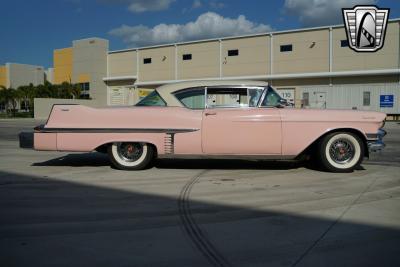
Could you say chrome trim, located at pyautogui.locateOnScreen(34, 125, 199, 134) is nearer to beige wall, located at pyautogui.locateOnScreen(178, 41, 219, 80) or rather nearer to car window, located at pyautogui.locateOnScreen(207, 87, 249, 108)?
car window, located at pyautogui.locateOnScreen(207, 87, 249, 108)

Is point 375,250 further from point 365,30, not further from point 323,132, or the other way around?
point 365,30

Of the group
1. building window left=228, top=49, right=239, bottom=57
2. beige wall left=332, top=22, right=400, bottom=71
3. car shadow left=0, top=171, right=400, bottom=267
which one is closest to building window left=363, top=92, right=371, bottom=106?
beige wall left=332, top=22, right=400, bottom=71

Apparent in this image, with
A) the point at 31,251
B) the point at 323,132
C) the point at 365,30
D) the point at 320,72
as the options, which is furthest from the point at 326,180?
the point at 320,72

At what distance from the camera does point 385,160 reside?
27.2 feet

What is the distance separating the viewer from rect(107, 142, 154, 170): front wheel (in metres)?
6.94

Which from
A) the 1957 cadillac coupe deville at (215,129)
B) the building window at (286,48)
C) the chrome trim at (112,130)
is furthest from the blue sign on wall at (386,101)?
the chrome trim at (112,130)

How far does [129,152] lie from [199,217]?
3.06 meters

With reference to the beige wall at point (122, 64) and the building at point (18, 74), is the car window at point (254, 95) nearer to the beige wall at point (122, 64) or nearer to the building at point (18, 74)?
the beige wall at point (122, 64)

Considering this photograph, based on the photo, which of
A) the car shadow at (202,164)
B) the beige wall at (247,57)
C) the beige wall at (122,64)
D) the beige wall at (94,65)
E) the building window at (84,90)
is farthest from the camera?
the building window at (84,90)

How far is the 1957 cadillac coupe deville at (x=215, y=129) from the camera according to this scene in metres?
6.59

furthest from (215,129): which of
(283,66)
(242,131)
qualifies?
(283,66)

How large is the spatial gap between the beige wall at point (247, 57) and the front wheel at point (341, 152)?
29.3m

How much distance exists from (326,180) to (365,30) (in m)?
19.0

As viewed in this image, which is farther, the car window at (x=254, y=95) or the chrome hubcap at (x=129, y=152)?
the chrome hubcap at (x=129, y=152)
